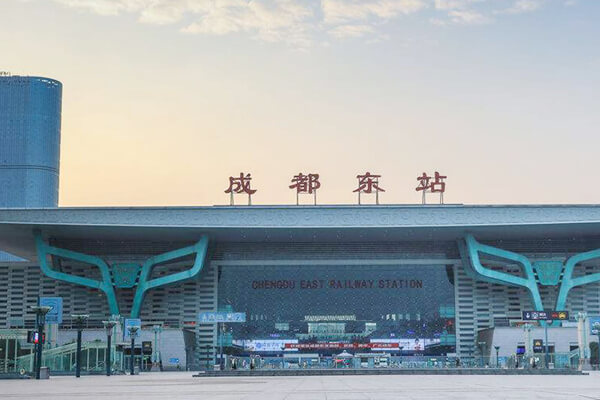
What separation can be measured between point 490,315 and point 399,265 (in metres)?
11.2

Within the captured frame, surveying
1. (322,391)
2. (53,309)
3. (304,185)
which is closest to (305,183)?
(304,185)

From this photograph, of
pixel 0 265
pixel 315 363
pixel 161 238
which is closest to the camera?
pixel 315 363

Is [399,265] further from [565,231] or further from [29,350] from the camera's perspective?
[29,350]

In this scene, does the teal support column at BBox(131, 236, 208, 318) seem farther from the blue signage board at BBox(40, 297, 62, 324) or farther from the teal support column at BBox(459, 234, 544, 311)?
the blue signage board at BBox(40, 297, 62, 324)

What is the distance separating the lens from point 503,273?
10456 centimetres

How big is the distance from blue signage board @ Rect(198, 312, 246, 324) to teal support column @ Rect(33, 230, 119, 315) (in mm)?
9056

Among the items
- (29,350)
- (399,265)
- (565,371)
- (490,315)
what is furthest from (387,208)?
(29,350)

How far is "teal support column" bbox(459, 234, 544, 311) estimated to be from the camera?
338ft

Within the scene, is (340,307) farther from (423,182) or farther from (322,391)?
(322,391)

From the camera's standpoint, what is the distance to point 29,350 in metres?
68.9

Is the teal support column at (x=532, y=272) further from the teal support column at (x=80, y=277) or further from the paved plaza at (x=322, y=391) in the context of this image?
the paved plaza at (x=322, y=391)

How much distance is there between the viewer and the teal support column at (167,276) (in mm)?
103438

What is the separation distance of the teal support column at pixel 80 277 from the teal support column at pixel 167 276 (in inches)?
96.7

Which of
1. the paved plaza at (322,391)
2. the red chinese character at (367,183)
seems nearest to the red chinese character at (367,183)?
the red chinese character at (367,183)
